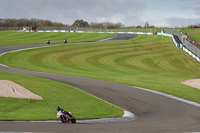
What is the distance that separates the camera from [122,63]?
4838 cm

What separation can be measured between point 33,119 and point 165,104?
10.2m

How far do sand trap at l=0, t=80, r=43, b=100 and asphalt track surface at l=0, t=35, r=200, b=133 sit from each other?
5243 mm

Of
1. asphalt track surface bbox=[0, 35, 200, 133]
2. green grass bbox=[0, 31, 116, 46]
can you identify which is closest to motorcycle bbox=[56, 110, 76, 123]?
asphalt track surface bbox=[0, 35, 200, 133]

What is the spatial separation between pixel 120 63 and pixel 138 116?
101 feet

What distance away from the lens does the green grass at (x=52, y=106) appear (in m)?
15.7

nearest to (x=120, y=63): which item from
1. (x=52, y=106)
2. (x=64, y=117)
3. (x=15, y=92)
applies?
(x=15, y=92)

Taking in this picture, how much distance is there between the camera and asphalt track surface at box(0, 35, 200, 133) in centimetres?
1336

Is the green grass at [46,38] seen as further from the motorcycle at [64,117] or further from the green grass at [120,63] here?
the motorcycle at [64,117]

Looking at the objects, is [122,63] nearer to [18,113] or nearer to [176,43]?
[176,43]

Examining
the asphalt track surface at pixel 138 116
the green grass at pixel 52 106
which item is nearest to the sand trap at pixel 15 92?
the green grass at pixel 52 106

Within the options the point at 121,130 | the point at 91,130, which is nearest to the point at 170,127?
the point at 121,130

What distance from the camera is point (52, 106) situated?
18281mm

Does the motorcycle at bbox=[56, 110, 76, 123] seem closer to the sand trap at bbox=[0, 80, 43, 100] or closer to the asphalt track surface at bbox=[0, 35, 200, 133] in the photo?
the asphalt track surface at bbox=[0, 35, 200, 133]

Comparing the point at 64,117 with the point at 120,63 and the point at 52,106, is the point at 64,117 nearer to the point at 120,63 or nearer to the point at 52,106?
the point at 52,106
